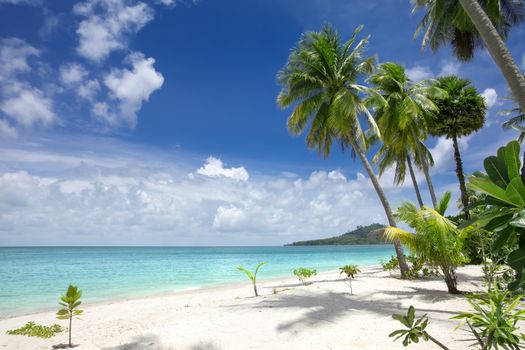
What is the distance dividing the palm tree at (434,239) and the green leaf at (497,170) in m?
6.02

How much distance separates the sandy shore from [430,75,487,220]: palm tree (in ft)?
32.0

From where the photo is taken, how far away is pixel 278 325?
242 inches

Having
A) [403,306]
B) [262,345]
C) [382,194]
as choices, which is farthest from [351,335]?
[382,194]

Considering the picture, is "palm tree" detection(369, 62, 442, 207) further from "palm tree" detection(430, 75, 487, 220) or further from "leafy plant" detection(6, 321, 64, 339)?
"leafy plant" detection(6, 321, 64, 339)

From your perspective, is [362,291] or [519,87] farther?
[362,291]

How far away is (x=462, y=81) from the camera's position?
16.9 metres

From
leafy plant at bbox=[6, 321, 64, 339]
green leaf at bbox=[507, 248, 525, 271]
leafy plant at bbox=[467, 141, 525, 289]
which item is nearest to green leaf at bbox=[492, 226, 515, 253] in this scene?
leafy plant at bbox=[467, 141, 525, 289]

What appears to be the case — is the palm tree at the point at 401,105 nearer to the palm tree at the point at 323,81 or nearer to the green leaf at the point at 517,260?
the palm tree at the point at 323,81

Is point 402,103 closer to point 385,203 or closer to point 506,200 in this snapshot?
point 385,203

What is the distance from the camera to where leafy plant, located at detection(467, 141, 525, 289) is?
2398mm

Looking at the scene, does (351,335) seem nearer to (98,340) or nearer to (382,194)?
(98,340)

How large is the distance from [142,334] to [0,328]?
4731mm

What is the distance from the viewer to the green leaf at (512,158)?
8.28 ft

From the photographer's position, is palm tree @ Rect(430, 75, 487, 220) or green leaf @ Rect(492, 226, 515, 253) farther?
palm tree @ Rect(430, 75, 487, 220)
